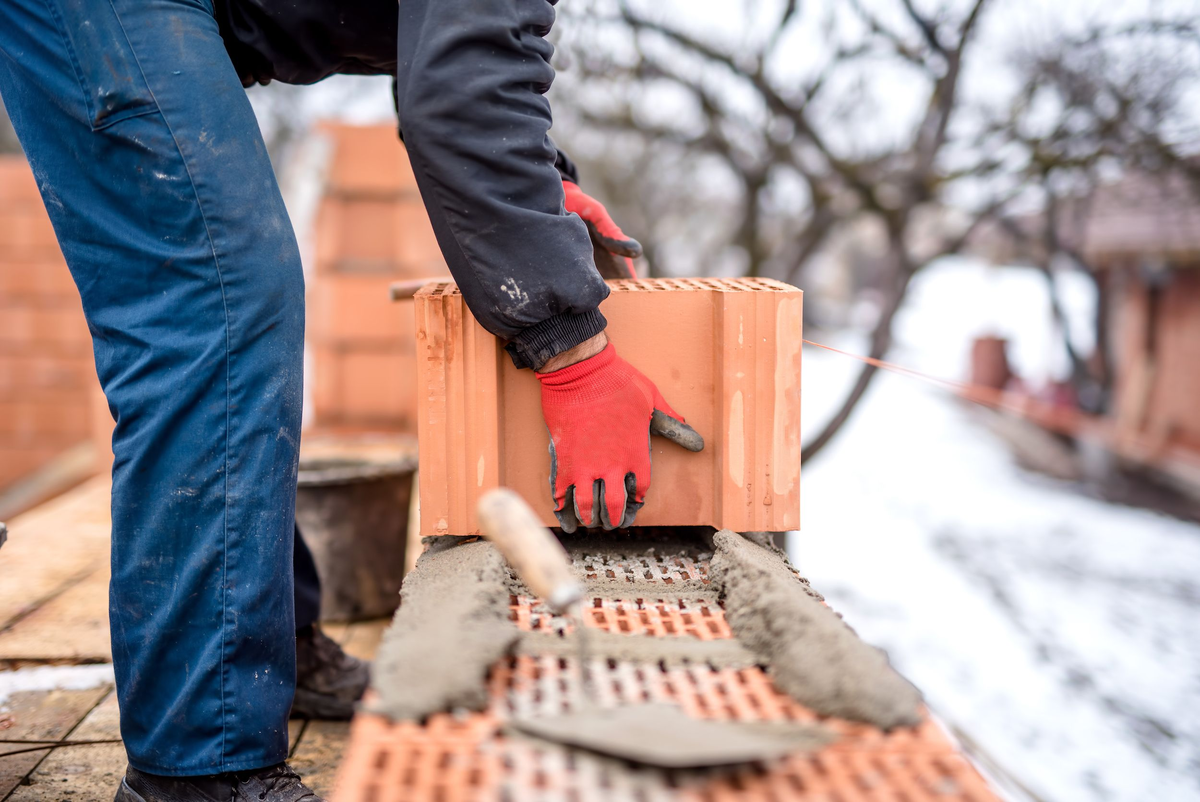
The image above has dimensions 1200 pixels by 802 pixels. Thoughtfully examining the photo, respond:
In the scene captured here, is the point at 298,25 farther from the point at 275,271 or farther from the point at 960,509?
the point at 960,509

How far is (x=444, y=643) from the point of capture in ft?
2.74

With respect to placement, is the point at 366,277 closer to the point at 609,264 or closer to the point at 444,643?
the point at 609,264

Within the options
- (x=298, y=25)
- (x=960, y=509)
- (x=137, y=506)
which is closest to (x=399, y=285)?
(x=298, y=25)

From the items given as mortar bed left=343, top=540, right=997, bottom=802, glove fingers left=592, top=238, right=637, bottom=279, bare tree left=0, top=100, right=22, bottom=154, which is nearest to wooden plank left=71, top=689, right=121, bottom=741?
mortar bed left=343, top=540, right=997, bottom=802

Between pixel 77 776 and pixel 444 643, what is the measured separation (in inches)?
39.0

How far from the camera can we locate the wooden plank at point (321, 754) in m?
1.49

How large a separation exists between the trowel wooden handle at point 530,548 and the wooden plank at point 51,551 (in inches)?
73.1

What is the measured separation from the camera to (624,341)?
1.34 m

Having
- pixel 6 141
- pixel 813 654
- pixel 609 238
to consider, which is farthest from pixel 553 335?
pixel 6 141

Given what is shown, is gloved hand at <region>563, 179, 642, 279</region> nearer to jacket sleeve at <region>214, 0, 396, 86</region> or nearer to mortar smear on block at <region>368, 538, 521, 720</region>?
jacket sleeve at <region>214, 0, 396, 86</region>

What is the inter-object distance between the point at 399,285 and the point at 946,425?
12.7 m

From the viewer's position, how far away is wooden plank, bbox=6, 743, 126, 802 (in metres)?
1.35

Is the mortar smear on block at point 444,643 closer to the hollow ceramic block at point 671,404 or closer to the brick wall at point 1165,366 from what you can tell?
the hollow ceramic block at point 671,404

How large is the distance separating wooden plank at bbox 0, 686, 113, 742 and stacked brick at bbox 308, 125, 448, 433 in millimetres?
2604
